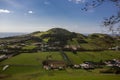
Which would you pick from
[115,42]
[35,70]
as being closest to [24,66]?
[35,70]

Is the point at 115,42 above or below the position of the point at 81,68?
above

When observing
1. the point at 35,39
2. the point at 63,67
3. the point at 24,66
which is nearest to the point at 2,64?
the point at 24,66

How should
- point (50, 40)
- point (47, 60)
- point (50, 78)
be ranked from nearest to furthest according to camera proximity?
point (50, 78) < point (47, 60) < point (50, 40)

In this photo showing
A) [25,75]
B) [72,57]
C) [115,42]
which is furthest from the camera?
[72,57]

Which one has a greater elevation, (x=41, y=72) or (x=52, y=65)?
(x=52, y=65)

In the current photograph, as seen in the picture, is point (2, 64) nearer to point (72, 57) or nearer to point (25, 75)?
point (25, 75)

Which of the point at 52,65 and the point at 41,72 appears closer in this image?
the point at 41,72

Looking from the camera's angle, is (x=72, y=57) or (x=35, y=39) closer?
(x=72, y=57)

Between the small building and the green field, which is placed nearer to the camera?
the green field

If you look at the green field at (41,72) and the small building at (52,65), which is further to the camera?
the small building at (52,65)

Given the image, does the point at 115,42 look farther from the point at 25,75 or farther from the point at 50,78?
the point at 25,75
